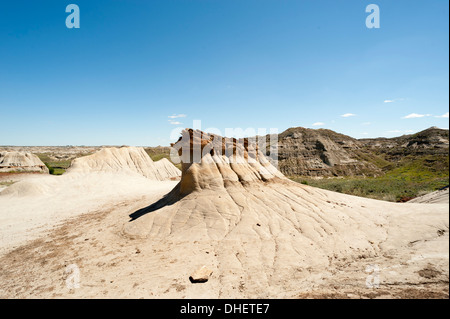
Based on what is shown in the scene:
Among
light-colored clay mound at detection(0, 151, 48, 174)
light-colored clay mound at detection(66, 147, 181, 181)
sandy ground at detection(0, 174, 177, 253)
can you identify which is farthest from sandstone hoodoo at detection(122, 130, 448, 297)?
light-colored clay mound at detection(0, 151, 48, 174)

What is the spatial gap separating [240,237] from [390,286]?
4.64m

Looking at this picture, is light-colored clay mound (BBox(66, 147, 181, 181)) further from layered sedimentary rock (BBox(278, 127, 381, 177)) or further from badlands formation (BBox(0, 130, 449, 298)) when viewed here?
layered sedimentary rock (BBox(278, 127, 381, 177))

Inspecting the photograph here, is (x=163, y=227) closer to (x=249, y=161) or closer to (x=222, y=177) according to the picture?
(x=222, y=177)

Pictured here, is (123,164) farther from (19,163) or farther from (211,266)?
(211,266)

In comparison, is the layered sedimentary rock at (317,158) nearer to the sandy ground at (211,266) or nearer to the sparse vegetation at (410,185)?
the sparse vegetation at (410,185)

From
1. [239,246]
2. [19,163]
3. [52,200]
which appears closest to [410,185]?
[239,246]

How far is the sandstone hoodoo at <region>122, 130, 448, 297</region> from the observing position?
562 centimetres

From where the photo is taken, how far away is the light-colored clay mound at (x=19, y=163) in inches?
1619

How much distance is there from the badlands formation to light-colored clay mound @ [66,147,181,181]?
68.1 ft

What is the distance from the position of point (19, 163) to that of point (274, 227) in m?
58.2
